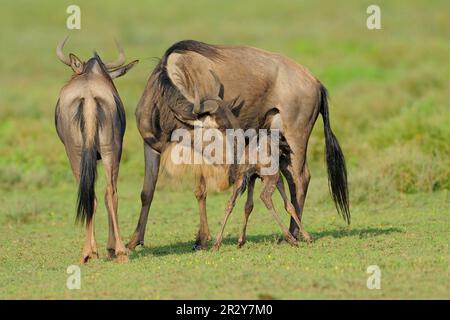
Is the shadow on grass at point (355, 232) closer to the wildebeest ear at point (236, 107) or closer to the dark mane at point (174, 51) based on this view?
the wildebeest ear at point (236, 107)

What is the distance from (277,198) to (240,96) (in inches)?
165

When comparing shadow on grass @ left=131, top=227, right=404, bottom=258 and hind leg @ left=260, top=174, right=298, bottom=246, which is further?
shadow on grass @ left=131, top=227, right=404, bottom=258

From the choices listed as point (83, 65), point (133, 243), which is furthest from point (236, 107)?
point (133, 243)

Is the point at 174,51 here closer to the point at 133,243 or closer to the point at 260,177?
the point at 260,177

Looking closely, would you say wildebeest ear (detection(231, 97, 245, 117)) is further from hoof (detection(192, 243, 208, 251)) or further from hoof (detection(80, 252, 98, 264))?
hoof (detection(80, 252, 98, 264))

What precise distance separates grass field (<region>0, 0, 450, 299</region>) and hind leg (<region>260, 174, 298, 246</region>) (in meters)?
0.18

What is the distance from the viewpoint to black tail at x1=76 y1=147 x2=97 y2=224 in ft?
32.0

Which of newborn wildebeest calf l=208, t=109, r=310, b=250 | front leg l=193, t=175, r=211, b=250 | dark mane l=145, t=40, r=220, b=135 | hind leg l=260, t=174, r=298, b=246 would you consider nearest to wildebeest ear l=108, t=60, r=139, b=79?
dark mane l=145, t=40, r=220, b=135

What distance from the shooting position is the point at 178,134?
34.4 ft

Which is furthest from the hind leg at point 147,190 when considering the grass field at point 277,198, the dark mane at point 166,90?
the dark mane at point 166,90

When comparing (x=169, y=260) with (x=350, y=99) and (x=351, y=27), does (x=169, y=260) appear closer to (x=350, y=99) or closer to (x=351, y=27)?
(x=350, y=99)

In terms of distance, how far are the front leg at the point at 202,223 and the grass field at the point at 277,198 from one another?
0.21m
